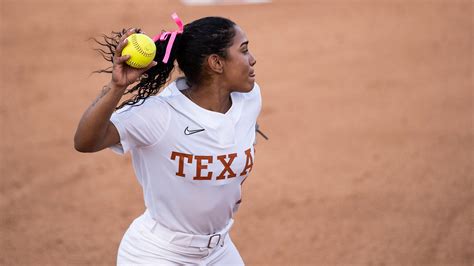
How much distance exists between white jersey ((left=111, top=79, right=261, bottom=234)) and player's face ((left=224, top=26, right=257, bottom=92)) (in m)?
0.18

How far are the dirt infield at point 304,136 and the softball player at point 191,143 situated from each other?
2549 millimetres

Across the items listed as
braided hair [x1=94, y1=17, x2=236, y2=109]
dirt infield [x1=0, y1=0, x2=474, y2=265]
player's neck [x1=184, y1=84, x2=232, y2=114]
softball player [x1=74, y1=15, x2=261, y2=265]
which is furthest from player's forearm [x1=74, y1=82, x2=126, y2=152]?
dirt infield [x1=0, y1=0, x2=474, y2=265]

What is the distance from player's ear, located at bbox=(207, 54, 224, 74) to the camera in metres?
4.36

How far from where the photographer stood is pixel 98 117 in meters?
3.72

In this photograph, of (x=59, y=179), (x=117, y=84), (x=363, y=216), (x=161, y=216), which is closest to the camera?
(x=117, y=84)

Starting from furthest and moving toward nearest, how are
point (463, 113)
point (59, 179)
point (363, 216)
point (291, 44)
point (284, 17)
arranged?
point (284, 17) < point (291, 44) < point (463, 113) < point (59, 179) < point (363, 216)

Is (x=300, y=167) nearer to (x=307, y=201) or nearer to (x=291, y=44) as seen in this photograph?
(x=307, y=201)

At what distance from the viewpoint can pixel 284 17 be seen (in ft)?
43.3

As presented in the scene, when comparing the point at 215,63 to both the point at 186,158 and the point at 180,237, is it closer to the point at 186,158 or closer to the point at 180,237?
the point at 186,158

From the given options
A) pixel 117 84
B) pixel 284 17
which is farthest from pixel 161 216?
pixel 284 17

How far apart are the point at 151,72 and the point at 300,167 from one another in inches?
164

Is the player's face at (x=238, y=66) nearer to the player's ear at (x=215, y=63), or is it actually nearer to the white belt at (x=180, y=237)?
the player's ear at (x=215, y=63)

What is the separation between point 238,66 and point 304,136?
484cm

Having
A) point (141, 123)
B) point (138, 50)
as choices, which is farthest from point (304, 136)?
point (138, 50)
